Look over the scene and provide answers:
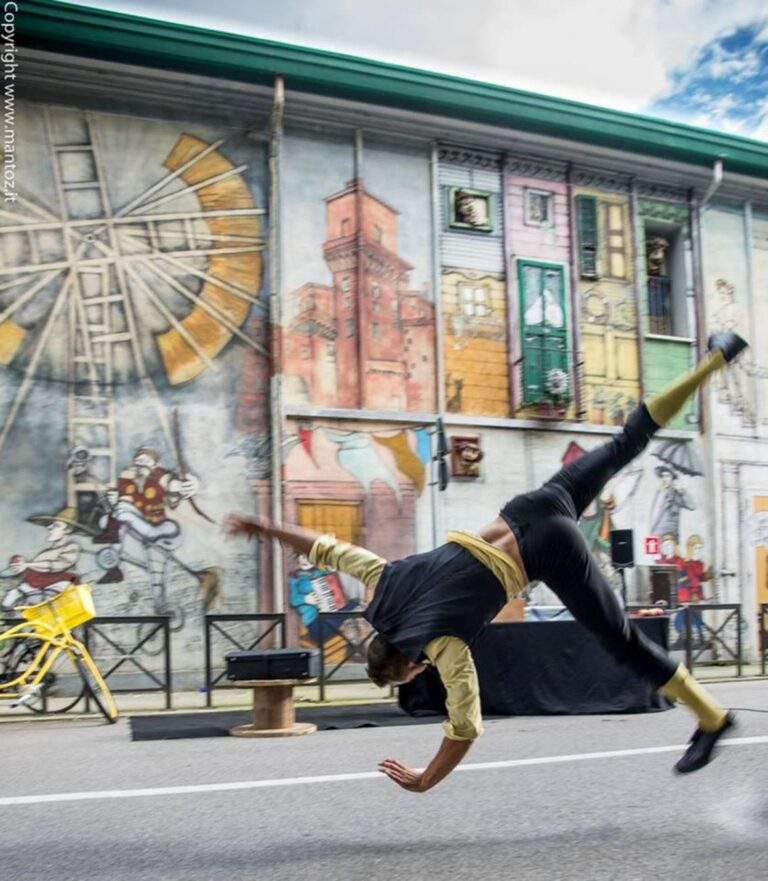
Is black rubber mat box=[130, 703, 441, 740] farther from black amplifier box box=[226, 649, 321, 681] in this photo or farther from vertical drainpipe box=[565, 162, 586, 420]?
vertical drainpipe box=[565, 162, 586, 420]

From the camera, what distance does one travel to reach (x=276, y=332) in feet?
53.8

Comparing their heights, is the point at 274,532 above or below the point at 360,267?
below

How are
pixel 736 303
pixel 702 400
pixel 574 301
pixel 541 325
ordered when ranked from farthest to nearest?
pixel 736 303 → pixel 702 400 → pixel 574 301 → pixel 541 325

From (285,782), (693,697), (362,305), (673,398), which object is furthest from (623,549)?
(673,398)

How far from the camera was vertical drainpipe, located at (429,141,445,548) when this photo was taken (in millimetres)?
17109

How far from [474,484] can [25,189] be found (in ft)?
27.8

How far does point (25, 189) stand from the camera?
1558 centimetres

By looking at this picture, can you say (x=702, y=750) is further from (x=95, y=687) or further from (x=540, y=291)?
(x=540, y=291)

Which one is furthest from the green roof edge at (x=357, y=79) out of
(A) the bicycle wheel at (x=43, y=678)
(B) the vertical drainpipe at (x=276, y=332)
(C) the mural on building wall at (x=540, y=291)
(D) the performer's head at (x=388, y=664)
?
(D) the performer's head at (x=388, y=664)

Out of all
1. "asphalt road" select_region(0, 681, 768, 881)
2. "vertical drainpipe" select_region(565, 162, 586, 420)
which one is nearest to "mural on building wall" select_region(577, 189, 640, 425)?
"vertical drainpipe" select_region(565, 162, 586, 420)

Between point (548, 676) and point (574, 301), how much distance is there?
9623mm

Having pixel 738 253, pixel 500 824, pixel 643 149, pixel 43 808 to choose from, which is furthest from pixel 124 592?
pixel 738 253

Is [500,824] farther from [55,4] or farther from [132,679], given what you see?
[55,4]

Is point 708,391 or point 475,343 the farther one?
point 708,391
